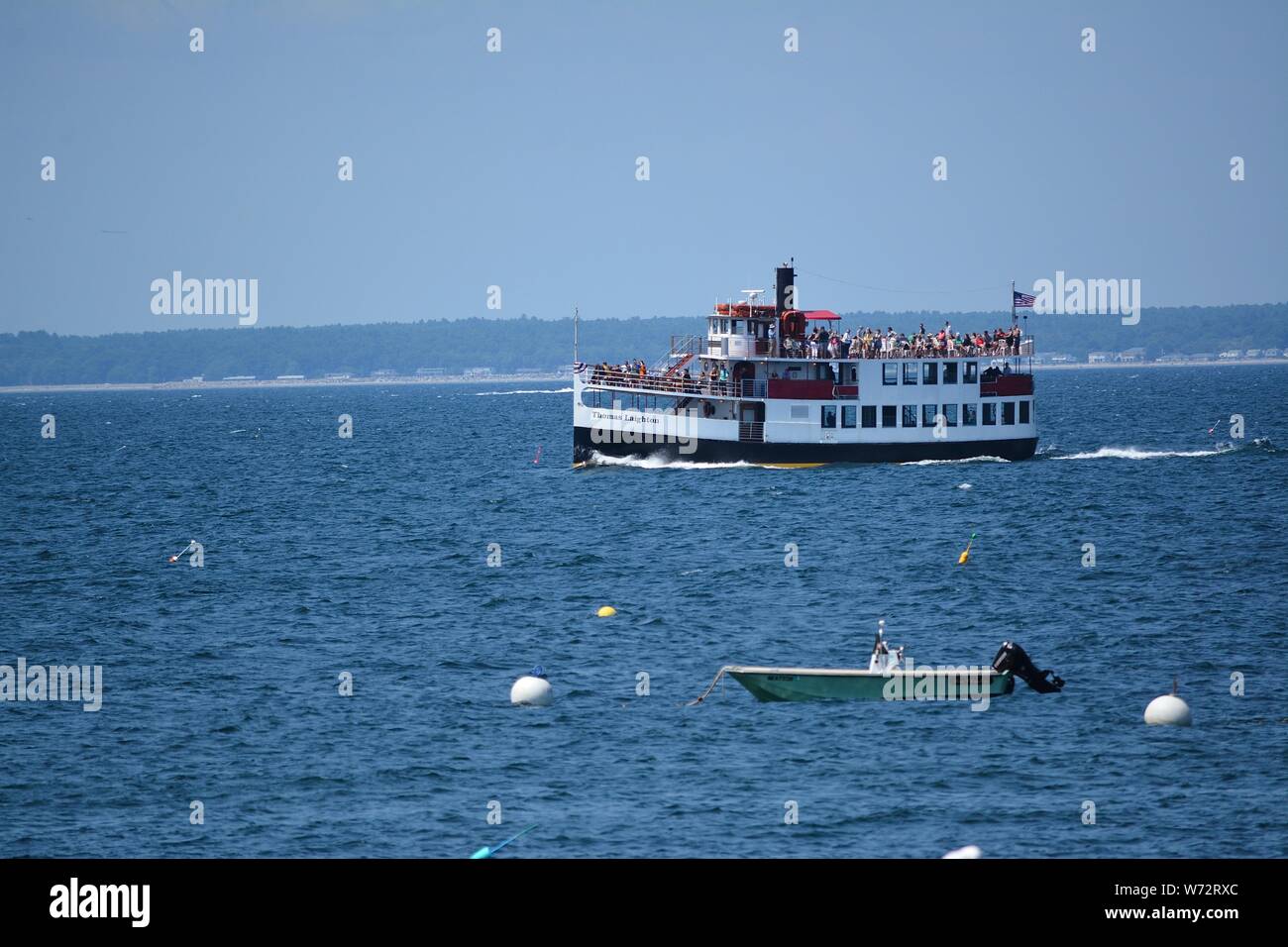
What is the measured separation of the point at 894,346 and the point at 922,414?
4378 millimetres

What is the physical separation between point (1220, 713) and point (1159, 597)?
52.1 ft

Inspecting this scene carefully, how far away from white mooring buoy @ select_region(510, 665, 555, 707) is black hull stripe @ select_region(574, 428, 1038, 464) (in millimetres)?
51683

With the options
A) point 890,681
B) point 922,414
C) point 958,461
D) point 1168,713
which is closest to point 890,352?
point 922,414

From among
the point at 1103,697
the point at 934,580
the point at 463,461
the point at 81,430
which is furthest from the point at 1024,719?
the point at 81,430

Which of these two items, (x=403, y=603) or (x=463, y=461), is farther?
(x=463, y=461)

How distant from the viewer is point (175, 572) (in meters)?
59.5

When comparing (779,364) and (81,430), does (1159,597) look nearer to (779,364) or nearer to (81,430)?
(779,364)

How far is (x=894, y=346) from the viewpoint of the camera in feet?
281

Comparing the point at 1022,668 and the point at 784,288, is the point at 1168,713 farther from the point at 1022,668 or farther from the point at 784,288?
the point at 784,288

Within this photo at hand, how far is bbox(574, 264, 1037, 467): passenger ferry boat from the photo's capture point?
8425 cm

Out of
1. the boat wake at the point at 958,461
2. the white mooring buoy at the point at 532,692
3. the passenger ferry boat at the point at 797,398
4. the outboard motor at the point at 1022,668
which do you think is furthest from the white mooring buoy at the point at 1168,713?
the boat wake at the point at 958,461

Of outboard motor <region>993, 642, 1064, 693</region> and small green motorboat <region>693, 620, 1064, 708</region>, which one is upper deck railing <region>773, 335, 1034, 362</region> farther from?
small green motorboat <region>693, 620, 1064, 708</region>

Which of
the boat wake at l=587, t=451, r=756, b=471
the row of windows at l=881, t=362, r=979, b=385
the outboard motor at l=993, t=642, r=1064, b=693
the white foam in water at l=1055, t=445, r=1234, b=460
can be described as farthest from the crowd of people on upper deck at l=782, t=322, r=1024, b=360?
the outboard motor at l=993, t=642, r=1064, b=693
